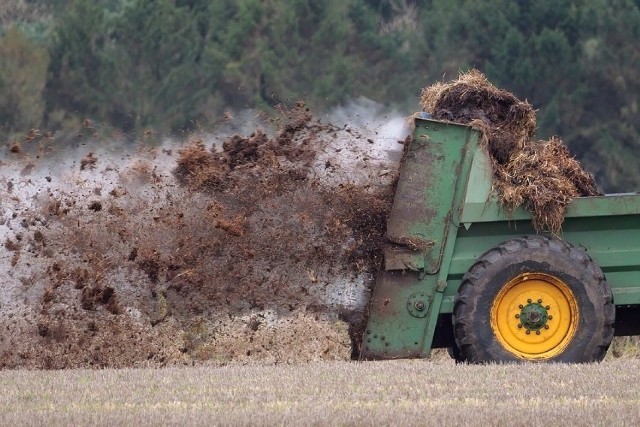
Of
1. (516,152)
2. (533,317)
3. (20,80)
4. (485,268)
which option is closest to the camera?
(485,268)

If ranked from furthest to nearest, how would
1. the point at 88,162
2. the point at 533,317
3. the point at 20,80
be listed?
the point at 20,80
the point at 88,162
the point at 533,317

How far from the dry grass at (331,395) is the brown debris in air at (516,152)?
1185 mm

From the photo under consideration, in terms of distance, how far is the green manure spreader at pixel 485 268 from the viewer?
31.7ft

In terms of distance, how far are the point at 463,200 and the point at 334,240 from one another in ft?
3.69

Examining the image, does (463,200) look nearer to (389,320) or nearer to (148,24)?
(389,320)

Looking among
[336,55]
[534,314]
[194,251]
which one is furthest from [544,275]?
[336,55]

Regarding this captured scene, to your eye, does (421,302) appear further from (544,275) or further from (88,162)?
(88,162)

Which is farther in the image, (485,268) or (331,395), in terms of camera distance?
(485,268)

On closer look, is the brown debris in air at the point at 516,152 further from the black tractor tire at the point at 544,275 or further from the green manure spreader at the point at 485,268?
the black tractor tire at the point at 544,275

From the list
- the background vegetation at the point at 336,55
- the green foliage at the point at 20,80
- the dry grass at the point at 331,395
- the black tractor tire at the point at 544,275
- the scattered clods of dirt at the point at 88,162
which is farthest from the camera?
the background vegetation at the point at 336,55

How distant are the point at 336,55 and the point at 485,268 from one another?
19.9 metres

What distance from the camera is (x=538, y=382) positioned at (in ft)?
27.7

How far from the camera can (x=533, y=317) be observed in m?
9.77

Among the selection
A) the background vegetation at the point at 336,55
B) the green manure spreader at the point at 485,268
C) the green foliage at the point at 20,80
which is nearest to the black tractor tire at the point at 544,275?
the green manure spreader at the point at 485,268
